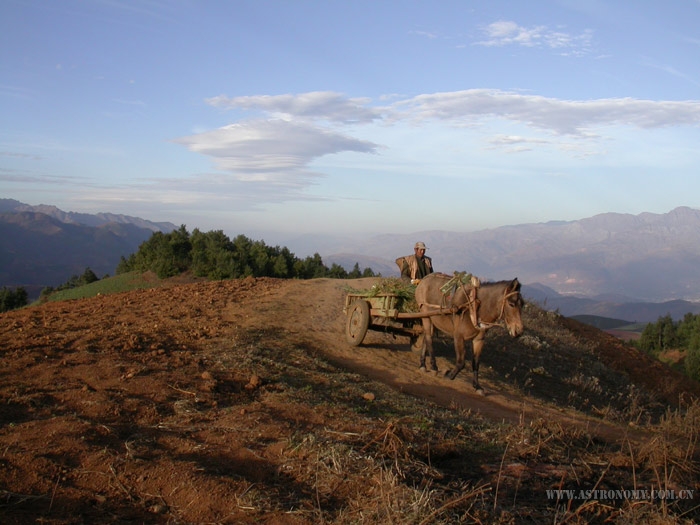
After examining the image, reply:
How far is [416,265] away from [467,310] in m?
2.26

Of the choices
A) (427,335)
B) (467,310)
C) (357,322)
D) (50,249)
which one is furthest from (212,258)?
(50,249)

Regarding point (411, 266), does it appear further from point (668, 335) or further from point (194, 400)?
point (668, 335)

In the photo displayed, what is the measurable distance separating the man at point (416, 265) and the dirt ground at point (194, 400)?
5.07 ft

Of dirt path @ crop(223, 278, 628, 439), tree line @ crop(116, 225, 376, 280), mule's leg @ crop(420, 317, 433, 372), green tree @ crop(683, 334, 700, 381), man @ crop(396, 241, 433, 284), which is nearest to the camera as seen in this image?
dirt path @ crop(223, 278, 628, 439)

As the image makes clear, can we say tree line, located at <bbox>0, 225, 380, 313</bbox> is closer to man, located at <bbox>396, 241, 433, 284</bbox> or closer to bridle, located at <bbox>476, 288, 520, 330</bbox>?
man, located at <bbox>396, 241, 433, 284</bbox>

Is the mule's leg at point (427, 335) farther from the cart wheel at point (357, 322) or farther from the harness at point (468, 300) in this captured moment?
the cart wheel at point (357, 322)

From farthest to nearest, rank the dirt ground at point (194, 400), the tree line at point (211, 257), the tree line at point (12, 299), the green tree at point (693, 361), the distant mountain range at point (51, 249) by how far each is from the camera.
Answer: the distant mountain range at point (51, 249)
the green tree at point (693, 361)
the tree line at point (12, 299)
the tree line at point (211, 257)
the dirt ground at point (194, 400)

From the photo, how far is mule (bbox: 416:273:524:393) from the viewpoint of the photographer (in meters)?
8.42

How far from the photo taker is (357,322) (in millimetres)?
11039

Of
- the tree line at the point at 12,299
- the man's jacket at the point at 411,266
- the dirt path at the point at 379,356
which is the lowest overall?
the tree line at the point at 12,299

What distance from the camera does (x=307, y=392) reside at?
716 cm

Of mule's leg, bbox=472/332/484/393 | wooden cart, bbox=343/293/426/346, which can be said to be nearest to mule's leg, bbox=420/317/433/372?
wooden cart, bbox=343/293/426/346

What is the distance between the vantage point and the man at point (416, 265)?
11125 mm

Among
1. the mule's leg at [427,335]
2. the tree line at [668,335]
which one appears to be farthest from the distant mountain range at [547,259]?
the mule's leg at [427,335]
